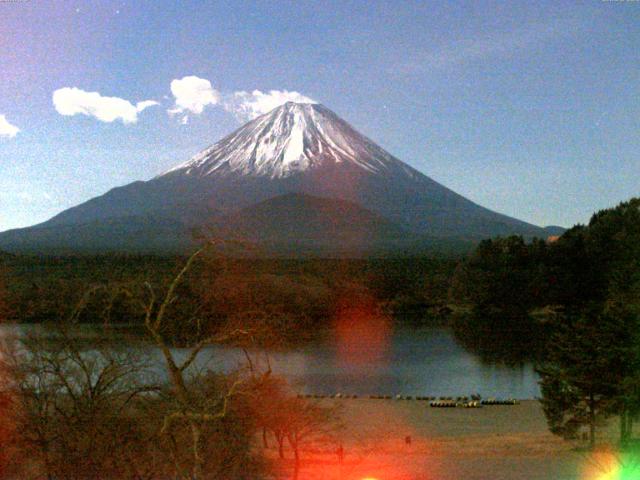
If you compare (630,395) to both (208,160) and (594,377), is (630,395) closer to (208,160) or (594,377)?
(594,377)

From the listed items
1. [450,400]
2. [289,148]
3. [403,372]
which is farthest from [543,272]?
[289,148]

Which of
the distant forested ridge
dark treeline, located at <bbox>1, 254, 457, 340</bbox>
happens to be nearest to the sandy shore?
dark treeline, located at <bbox>1, 254, 457, 340</bbox>

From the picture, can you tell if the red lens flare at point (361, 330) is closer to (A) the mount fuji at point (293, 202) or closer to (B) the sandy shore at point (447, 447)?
(B) the sandy shore at point (447, 447)

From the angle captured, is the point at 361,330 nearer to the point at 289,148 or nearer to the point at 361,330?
the point at 361,330

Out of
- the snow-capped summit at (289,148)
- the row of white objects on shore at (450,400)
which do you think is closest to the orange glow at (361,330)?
the row of white objects on shore at (450,400)

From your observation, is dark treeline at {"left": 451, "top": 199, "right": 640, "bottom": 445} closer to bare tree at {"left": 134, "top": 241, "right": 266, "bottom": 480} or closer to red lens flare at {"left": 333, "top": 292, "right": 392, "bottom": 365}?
red lens flare at {"left": 333, "top": 292, "right": 392, "bottom": 365}
